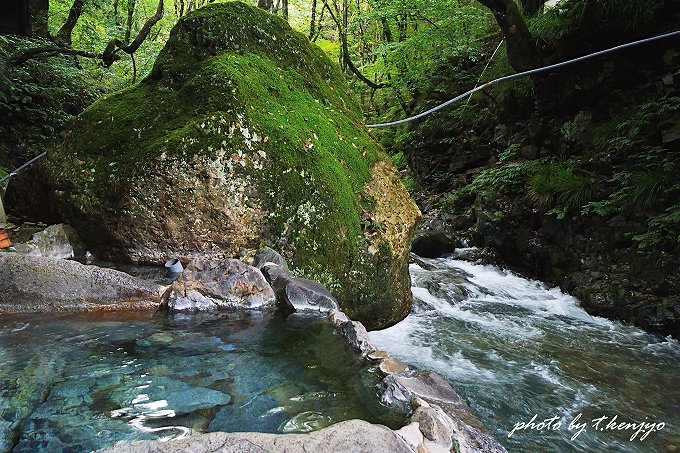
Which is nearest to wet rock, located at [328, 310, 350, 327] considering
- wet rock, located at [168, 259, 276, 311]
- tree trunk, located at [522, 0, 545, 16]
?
wet rock, located at [168, 259, 276, 311]

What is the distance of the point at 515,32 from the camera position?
828 centimetres

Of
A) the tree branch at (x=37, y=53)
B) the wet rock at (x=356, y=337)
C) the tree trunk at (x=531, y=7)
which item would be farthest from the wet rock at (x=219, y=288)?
the tree trunk at (x=531, y=7)

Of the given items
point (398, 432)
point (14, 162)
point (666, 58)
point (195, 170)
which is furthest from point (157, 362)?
point (14, 162)

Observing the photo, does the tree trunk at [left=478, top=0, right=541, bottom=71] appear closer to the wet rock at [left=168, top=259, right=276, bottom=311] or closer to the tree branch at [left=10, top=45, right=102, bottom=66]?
the wet rock at [left=168, top=259, right=276, bottom=311]

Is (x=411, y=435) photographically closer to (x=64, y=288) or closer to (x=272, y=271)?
(x=272, y=271)

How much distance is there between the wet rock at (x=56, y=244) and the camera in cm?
380

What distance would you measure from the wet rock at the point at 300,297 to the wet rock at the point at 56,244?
2.17 m

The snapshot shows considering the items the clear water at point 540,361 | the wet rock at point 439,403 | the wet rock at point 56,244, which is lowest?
the clear water at point 540,361

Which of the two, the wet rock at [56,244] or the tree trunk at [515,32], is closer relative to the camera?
the wet rock at [56,244]

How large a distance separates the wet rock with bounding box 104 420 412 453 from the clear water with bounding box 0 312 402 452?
34 cm

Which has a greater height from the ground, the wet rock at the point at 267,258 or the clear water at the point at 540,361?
the wet rock at the point at 267,258

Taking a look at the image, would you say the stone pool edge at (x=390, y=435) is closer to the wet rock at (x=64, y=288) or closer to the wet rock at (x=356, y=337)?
the wet rock at (x=356, y=337)

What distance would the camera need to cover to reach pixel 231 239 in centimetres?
389

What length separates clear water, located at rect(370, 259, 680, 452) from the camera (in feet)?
11.5
